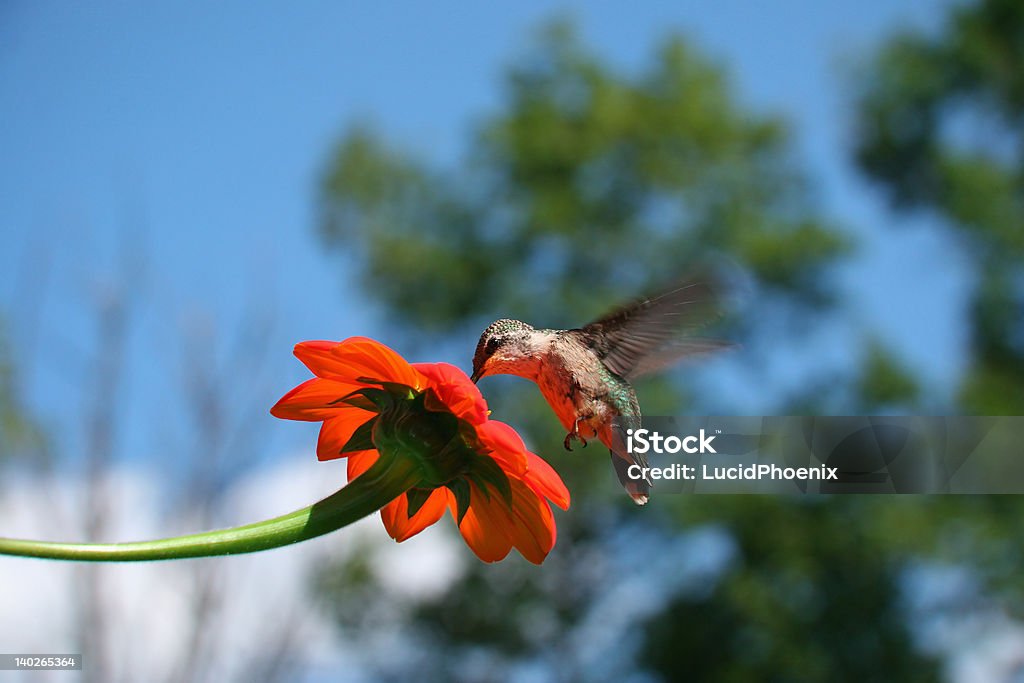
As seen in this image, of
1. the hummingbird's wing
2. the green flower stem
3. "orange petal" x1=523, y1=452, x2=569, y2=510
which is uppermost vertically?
the hummingbird's wing

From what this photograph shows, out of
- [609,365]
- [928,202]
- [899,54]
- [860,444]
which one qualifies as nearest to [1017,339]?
[928,202]

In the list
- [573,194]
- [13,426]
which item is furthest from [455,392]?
[573,194]

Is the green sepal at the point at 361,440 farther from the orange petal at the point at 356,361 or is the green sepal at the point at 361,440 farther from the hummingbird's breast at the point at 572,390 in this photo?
the hummingbird's breast at the point at 572,390

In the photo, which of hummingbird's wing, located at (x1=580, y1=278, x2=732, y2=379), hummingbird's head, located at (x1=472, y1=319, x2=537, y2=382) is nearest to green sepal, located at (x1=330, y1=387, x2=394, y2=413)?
hummingbird's head, located at (x1=472, y1=319, x2=537, y2=382)

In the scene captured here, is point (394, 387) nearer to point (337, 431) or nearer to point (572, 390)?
point (337, 431)

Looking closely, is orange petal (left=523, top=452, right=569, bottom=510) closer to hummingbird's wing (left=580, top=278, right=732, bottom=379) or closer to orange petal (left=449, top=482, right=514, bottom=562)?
orange petal (left=449, top=482, right=514, bottom=562)

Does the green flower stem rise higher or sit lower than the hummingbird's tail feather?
lower
